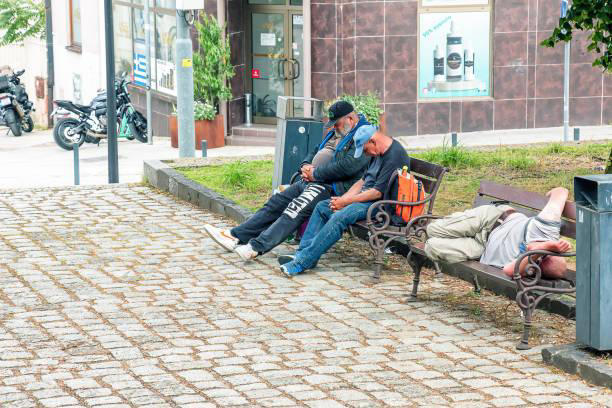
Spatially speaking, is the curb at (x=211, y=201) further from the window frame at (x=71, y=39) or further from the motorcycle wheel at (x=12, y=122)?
the window frame at (x=71, y=39)

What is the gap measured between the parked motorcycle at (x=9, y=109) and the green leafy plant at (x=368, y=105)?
10357 mm

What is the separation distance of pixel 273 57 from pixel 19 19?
16.6 metres

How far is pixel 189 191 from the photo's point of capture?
13.1 m

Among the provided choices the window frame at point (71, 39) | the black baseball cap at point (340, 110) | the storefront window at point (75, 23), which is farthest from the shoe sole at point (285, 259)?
the storefront window at point (75, 23)

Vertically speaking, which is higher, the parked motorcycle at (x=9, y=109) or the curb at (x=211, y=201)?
the parked motorcycle at (x=9, y=109)

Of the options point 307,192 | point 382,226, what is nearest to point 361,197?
point 382,226

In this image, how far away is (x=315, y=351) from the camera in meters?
7.59

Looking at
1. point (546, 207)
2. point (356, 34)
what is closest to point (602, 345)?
point (546, 207)

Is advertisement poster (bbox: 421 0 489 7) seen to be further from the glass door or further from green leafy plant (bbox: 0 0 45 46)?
green leafy plant (bbox: 0 0 45 46)

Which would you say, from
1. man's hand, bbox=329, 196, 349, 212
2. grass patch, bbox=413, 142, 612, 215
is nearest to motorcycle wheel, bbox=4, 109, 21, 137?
grass patch, bbox=413, 142, 612, 215

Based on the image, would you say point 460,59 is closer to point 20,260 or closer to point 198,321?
point 20,260

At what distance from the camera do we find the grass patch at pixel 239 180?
12688mm

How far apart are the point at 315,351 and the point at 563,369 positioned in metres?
1.52

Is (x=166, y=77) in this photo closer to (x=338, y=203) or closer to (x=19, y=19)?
(x=338, y=203)
